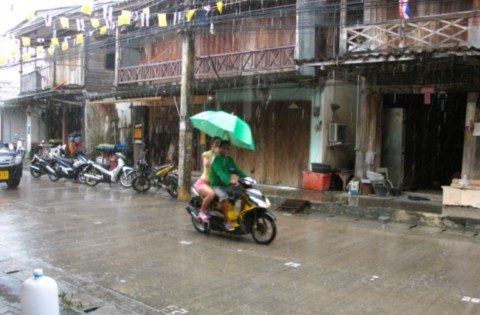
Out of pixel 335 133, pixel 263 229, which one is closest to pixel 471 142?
pixel 335 133

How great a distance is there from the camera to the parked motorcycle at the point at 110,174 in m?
15.0

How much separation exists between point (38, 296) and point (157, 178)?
10314 mm

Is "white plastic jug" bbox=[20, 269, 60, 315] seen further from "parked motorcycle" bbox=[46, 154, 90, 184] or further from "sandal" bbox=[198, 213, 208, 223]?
"parked motorcycle" bbox=[46, 154, 90, 184]

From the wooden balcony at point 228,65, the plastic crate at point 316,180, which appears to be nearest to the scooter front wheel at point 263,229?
the plastic crate at point 316,180

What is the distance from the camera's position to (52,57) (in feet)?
82.2

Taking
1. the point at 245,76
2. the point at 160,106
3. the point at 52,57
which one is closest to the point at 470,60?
the point at 245,76

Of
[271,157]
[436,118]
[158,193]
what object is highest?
[436,118]

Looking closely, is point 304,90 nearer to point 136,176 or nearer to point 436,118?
Result: point 436,118

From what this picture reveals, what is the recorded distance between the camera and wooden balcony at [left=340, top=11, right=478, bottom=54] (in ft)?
35.2

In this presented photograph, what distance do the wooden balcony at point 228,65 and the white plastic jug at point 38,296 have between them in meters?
11.7

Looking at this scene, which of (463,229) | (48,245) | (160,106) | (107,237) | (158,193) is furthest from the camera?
(160,106)

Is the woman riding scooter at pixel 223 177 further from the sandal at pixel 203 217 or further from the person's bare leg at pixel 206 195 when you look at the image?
the sandal at pixel 203 217

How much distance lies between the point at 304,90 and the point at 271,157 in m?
2.53

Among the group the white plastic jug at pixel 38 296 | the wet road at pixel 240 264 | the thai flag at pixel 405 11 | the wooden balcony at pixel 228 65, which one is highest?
the thai flag at pixel 405 11
